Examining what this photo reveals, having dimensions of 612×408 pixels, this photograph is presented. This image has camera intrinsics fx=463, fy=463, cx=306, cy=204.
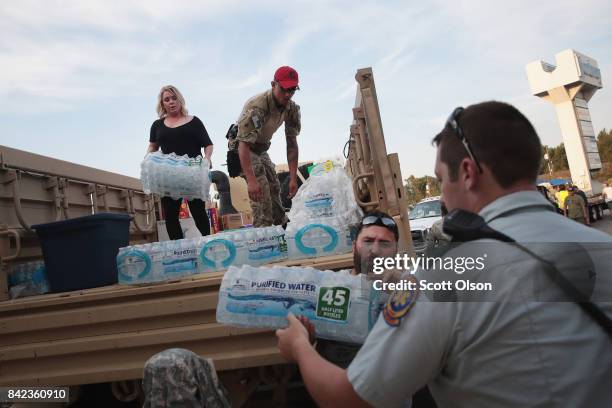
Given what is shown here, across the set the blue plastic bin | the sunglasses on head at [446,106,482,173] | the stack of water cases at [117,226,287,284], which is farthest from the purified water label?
the blue plastic bin

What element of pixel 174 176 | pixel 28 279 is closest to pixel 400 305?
pixel 28 279

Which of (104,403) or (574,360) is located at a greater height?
(574,360)

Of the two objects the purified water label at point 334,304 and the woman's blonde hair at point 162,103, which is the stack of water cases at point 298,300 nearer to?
the purified water label at point 334,304

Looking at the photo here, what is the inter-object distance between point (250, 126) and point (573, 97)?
30017 mm

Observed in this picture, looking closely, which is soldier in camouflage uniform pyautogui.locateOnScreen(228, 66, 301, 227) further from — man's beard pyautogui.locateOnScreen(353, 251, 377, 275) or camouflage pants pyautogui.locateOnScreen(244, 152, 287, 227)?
man's beard pyautogui.locateOnScreen(353, 251, 377, 275)

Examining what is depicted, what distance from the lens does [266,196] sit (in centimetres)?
392

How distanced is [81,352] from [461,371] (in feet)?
6.66

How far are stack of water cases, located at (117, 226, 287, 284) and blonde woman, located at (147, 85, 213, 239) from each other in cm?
104

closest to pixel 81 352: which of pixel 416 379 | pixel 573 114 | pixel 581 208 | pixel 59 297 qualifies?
pixel 59 297

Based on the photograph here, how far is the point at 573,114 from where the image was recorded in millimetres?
27906

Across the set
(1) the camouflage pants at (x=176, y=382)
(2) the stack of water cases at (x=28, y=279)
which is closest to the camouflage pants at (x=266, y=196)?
(2) the stack of water cases at (x=28, y=279)

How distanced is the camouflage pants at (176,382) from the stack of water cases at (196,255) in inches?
25.8

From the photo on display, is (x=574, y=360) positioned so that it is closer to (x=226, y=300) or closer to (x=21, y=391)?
(x=226, y=300)

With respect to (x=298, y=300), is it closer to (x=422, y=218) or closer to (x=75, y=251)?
(x=75, y=251)
